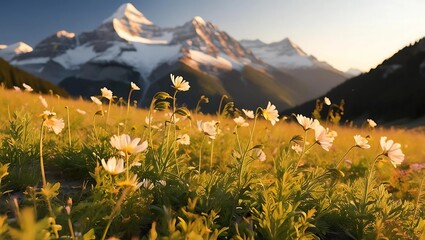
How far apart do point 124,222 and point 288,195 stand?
1152mm

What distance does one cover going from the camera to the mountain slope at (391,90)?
50.5 meters

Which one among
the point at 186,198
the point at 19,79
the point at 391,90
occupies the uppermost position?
the point at 186,198

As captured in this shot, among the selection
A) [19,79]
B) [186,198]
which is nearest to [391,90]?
[19,79]

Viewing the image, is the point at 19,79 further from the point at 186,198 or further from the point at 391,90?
the point at 391,90

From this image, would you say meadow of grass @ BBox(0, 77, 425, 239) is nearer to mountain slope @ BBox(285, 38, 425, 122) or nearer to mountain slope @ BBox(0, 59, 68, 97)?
mountain slope @ BBox(285, 38, 425, 122)

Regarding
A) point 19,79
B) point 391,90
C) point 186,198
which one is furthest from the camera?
point 391,90

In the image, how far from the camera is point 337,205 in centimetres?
294

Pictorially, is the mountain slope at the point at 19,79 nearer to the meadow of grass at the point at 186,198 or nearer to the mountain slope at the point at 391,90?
the mountain slope at the point at 391,90

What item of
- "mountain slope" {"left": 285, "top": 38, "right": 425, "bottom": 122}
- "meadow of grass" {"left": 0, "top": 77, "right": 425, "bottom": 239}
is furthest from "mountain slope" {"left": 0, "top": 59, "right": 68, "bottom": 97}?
"meadow of grass" {"left": 0, "top": 77, "right": 425, "bottom": 239}

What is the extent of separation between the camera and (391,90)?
6231 cm

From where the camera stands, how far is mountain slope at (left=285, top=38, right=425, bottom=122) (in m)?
50.5

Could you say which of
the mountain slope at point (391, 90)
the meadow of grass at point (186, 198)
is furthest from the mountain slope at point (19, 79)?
the meadow of grass at point (186, 198)

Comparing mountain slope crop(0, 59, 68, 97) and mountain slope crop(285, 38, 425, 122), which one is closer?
mountain slope crop(285, 38, 425, 122)

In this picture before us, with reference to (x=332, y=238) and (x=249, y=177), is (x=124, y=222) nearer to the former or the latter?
(x=249, y=177)
